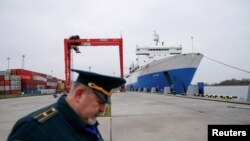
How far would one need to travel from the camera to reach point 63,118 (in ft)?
4.81

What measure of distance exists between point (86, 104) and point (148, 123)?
6045 millimetres

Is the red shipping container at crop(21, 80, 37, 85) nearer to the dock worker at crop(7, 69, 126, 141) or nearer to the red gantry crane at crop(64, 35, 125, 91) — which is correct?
the red gantry crane at crop(64, 35, 125, 91)

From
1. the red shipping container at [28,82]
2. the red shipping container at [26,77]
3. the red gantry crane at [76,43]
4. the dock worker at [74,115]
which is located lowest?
the red shipping container at [28,82]

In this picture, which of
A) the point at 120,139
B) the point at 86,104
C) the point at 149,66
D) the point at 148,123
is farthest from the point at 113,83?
the point at 149,66

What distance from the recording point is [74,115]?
1478 millimetres

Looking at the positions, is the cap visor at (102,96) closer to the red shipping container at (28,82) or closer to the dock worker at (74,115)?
the dock worker at (74,115)

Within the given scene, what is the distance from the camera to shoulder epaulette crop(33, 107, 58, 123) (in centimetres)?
137

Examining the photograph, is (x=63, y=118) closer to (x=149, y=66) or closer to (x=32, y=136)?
(x=32, y=136)

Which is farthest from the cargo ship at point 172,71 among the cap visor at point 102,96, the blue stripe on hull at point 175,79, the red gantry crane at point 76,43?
the cap visor at point 102,96

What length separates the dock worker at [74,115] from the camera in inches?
52.6

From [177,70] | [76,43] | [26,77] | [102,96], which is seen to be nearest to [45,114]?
[102,96]

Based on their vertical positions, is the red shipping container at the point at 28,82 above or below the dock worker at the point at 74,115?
below

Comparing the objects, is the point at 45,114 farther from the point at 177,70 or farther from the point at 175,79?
the point at 175,79

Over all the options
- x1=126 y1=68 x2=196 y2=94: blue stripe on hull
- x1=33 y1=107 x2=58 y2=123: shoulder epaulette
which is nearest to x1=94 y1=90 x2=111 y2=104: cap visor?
x1=33 y1=107 x2=58 y2=123: shoulder epaulette
